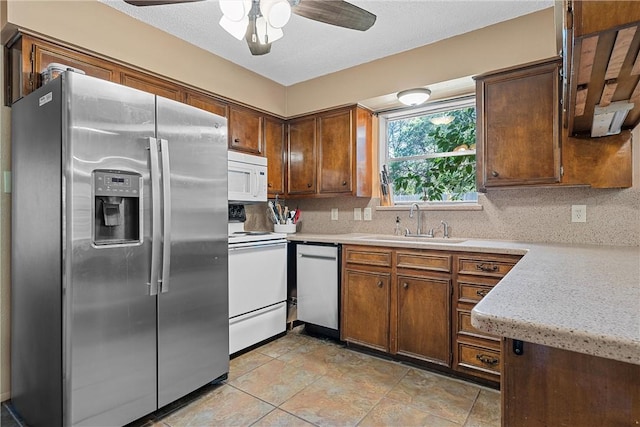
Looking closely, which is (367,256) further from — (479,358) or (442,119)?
(442,119)

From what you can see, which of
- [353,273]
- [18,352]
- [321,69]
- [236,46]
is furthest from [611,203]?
[18,352]

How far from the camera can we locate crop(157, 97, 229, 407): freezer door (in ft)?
6.37

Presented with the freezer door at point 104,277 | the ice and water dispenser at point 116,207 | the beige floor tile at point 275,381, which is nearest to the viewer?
the freezer door at point 104,277

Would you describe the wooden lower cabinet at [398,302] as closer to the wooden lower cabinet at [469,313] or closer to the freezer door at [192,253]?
the wooden lower cabinet at [469,313]

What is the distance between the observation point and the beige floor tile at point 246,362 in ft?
8.07

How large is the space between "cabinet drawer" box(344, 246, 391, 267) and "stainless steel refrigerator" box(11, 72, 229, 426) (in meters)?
1.14

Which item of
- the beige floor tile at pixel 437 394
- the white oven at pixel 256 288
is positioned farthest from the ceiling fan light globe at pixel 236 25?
the beige floor tile at pixel 437 394

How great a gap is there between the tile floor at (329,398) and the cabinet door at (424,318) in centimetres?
15

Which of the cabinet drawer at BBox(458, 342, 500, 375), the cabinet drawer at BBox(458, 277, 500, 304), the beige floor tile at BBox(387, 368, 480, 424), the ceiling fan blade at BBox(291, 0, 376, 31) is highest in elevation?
the ceiling fan blade at BBox(291, 0, 376, 31)

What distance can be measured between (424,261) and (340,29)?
1.86 m

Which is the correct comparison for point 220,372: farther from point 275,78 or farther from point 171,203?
point 275,78

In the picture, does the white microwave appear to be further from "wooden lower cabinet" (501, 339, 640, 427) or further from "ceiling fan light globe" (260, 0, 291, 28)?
"wooden lower cabinet" (501, 339, 640, 427)

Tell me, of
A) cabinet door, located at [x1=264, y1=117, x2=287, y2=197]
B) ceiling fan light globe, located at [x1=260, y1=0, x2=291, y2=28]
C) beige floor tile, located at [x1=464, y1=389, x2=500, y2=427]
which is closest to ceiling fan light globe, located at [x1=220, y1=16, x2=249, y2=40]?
ceiling fan light globe, located at [x1=260, y1=0, x2=291, y2=28]

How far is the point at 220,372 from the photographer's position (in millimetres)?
2262
